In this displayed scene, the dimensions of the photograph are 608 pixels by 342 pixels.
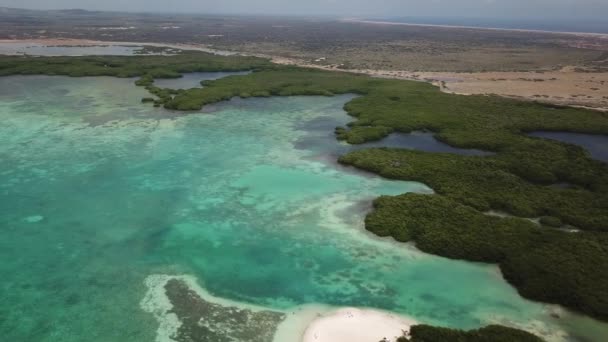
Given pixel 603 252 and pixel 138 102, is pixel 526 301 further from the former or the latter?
pixel 138 102

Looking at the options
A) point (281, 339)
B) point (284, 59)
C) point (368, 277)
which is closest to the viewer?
point (281, 339)

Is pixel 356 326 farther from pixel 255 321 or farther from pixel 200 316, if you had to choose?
pixel 200 316

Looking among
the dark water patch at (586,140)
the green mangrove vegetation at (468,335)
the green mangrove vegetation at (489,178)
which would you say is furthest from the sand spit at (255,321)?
the dark water patch at (586,140)

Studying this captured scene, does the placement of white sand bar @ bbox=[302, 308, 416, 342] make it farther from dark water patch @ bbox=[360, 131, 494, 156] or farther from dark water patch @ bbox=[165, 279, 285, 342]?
dark water patch @ bbox=[360, 131, 494, 156]

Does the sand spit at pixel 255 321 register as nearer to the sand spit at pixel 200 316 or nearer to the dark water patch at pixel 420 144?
the sand spit at pixel 200 316

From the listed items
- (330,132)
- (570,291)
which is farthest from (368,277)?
(330,132)

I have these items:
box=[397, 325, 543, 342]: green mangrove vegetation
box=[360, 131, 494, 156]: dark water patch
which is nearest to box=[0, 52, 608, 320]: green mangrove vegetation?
box=[360, 131, 494, 156]: dark water patch
